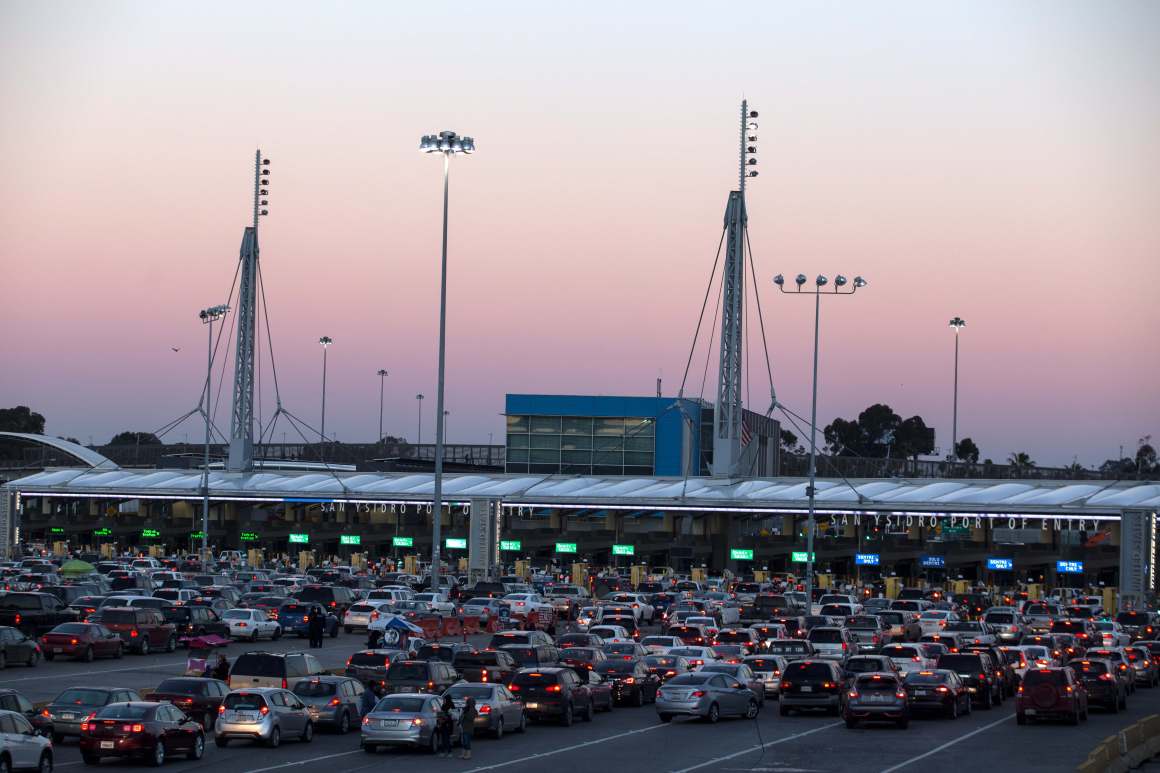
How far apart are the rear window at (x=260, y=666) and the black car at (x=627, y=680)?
341 inches

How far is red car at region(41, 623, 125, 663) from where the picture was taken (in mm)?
45469

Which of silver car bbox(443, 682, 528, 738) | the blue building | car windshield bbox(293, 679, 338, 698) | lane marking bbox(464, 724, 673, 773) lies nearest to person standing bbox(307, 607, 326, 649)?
car windshield bbox(293, 679, 338, 698)

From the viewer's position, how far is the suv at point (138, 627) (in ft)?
158

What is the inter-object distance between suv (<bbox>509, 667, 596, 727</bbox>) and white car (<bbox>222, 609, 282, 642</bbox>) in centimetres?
2000

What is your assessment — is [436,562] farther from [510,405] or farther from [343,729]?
[510,405]

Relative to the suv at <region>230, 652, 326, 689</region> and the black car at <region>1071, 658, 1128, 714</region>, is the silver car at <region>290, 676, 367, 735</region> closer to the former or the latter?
the suv at <region>230, 652, 326, 689</region>

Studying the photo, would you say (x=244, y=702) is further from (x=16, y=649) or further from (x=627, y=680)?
(x=16, y=649)

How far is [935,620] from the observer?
59688 millimetres

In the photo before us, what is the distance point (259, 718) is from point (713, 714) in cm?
1075

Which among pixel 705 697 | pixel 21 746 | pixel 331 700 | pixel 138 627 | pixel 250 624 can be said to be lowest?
pixel 250 624

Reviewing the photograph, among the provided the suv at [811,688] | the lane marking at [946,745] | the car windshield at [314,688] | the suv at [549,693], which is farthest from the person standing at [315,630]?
the lane marking at [946,745]

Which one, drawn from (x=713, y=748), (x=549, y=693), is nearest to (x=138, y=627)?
(x=549, y=693)

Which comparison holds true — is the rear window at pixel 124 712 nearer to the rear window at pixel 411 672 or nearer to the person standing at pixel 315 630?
the rear window at pixel 411 672

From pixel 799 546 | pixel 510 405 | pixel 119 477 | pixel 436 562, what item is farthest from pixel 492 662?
pixel 510 405
